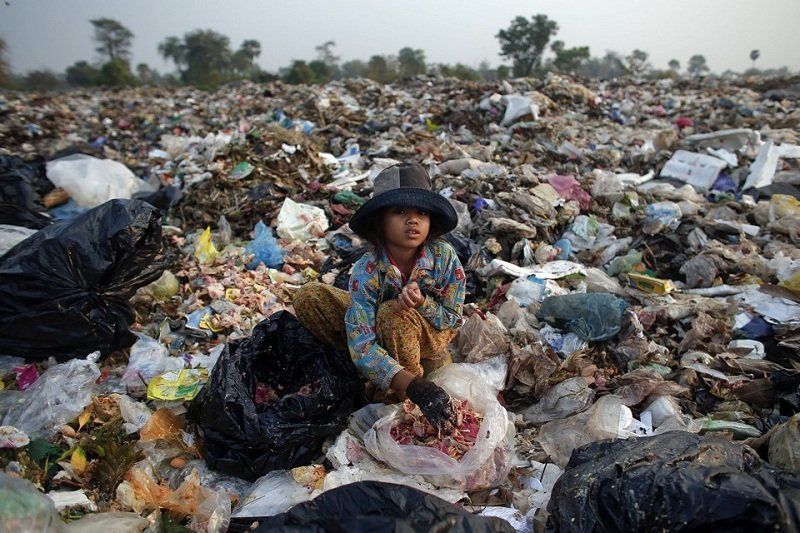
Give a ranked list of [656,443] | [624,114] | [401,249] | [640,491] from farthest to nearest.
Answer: [624,114], [401,249], [656,443], [640,491]

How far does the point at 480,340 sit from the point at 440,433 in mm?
799

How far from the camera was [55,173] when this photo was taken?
4426 millimetres

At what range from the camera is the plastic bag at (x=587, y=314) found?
2635mm

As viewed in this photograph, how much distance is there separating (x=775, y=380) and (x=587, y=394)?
2.87ft

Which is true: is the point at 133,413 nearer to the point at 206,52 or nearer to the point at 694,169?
the point at 694,169

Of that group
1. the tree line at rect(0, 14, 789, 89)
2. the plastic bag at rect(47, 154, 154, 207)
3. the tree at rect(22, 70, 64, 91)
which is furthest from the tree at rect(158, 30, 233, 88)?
the plastic bag at rect(47, 154, 154, 207)

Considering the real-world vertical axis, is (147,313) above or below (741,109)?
below

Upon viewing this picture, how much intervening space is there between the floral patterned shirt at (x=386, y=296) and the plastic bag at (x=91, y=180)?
3.74 m

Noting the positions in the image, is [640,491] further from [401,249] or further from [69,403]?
[69,403]

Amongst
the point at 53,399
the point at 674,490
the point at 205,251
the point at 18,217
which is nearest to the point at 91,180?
the point at 18,217

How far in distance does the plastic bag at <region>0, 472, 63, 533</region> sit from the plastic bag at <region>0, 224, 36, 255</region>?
221 cm

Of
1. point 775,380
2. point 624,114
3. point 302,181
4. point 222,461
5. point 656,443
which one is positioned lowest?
point 222,461

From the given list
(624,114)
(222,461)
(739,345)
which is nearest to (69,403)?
(222,461)

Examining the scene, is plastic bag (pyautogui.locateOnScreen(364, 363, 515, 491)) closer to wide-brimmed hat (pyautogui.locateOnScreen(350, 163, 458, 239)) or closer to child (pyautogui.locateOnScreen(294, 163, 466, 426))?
child (pyautogui.locateOnScreen(294, 163, 466, 426))
